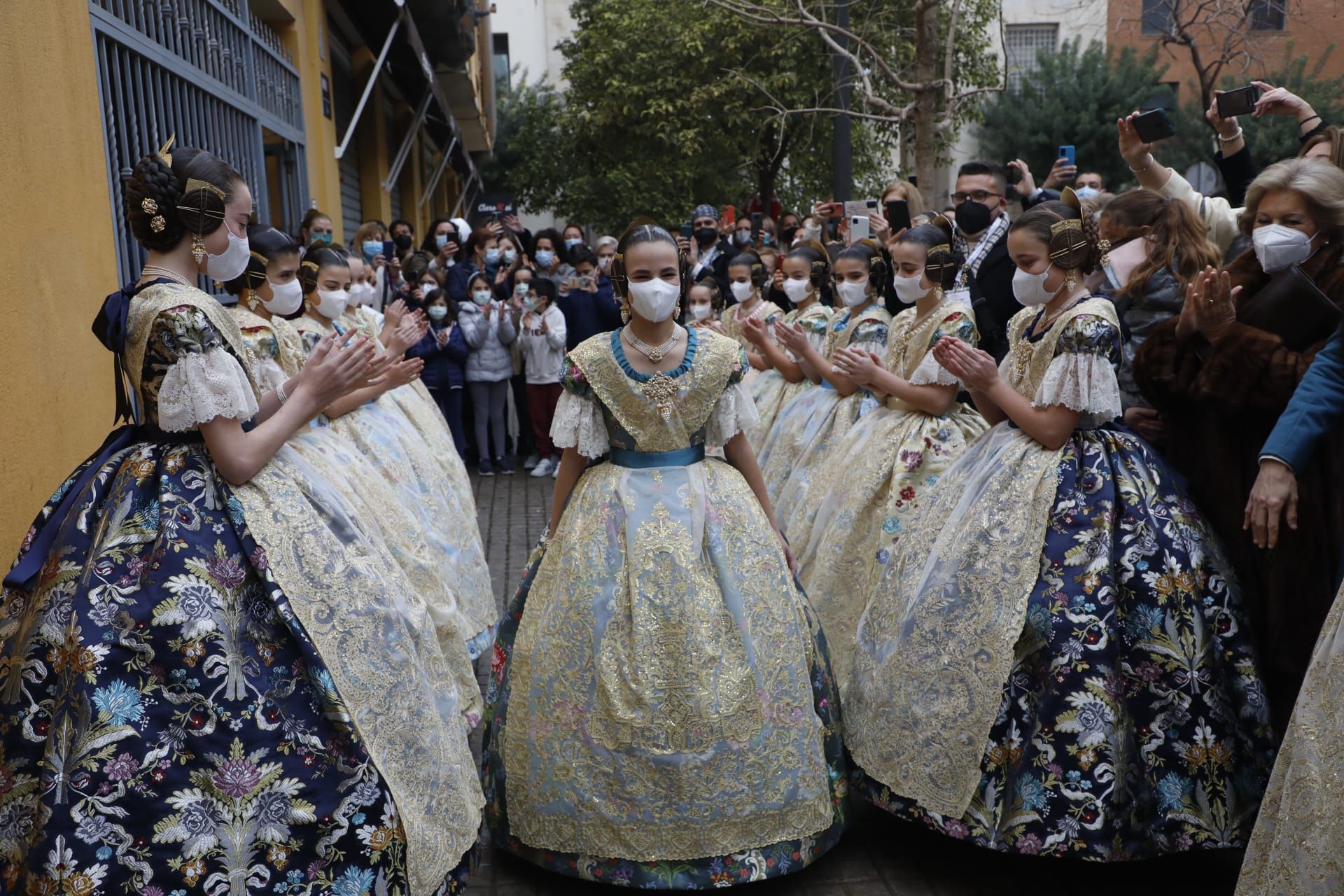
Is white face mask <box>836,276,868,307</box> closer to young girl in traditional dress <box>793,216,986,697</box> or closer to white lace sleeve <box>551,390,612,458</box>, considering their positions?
young girl in traditional dress <box>793,216,986,697</box>

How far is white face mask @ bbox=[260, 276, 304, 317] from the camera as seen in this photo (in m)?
5.00

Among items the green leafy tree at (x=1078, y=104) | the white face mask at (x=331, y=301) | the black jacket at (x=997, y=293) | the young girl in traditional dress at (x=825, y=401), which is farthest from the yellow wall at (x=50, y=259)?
the green leafy tree at (x=1078, y=104)

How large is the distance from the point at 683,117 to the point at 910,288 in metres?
15.6

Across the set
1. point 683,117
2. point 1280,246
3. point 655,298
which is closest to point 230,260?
point 655,298

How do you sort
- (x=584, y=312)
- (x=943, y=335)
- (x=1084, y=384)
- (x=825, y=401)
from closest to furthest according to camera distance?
1. (x=1084, y=384)
2. (x=943, y=335)
3. (x=825, y=401)
4. (x=584, y=312)

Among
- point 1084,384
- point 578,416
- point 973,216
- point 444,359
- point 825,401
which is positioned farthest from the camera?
point 444,359

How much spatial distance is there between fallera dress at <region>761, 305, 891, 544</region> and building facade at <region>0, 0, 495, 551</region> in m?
3.21

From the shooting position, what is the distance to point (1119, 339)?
352cm

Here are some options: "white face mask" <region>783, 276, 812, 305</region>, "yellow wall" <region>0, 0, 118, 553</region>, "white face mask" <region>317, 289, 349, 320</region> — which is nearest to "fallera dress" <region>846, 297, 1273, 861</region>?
"yellow wall" <region>0, 0, 118, 553</region>

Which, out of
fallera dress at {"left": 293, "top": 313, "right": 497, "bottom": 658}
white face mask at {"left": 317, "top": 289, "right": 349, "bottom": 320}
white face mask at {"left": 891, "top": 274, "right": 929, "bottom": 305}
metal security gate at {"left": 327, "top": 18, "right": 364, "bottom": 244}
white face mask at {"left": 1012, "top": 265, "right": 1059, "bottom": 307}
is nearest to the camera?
white face mask at {"left": 1012, "top": 265, "right": 1059, "bottom": 307}

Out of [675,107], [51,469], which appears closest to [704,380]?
[51,469]

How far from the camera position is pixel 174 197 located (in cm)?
289

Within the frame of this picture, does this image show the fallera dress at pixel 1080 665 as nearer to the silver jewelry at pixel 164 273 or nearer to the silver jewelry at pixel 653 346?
the silver jewelry at pixel 653 346

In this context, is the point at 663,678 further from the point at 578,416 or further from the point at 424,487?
the point at 424,487
